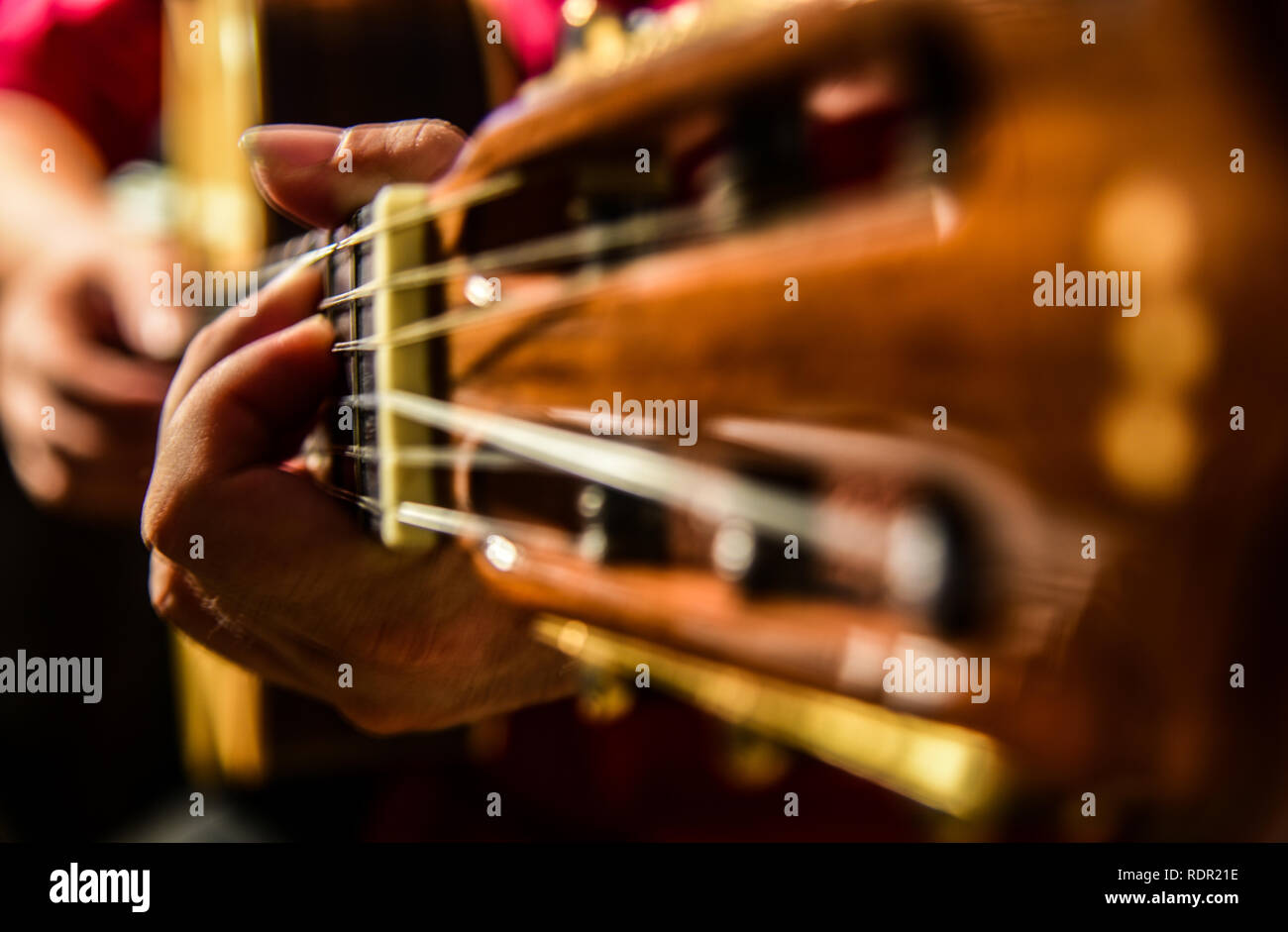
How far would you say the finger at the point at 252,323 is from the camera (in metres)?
0.41

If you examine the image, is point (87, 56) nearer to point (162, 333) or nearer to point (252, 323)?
point (162, 333)

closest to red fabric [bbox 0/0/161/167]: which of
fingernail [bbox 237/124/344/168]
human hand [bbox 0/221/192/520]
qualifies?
human hand [bbox 0/221/192/520]

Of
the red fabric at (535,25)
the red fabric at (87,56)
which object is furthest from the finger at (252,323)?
the red fabric at (87,56)

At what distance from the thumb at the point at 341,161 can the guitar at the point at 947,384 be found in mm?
98

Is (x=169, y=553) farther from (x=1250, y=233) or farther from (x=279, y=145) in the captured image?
(x=1250, y=233)

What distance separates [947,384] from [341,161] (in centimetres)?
30

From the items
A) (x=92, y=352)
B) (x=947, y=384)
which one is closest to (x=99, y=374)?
(x=92, y=352)

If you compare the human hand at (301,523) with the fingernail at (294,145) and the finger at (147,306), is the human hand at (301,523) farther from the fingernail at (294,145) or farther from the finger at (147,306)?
the finger at (147,306)

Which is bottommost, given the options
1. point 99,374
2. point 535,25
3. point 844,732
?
point 844,732

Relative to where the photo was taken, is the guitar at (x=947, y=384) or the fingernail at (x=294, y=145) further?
the fingernail at (x=294, y=145)

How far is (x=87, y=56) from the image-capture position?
32.7 inches

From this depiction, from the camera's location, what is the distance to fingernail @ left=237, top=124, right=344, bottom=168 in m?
0.41

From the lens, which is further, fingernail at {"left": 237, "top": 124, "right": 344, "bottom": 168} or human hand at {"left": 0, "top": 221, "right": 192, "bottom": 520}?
human hand at {"left": 0, "top": 221, "right": 192, "bottom": 520}

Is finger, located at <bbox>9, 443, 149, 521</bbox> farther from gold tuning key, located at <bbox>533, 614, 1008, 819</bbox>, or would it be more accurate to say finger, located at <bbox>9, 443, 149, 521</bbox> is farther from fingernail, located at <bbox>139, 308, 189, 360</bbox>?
gold tuning key, located at <bbox>533, 614, 1008, 819</bbox>
